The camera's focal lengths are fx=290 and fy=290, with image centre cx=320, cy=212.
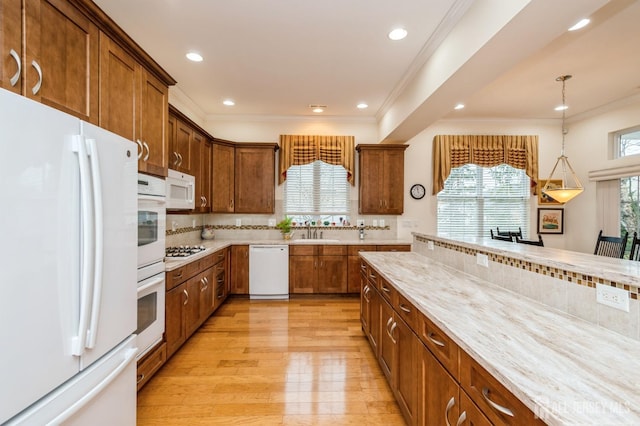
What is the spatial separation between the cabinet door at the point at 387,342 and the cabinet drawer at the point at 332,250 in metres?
2.21

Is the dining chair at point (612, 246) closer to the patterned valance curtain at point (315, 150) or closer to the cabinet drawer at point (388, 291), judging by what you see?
the cabinet drawer at point (388, 291)

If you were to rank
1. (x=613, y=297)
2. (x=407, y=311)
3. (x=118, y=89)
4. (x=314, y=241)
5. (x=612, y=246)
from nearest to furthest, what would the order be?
(x=613, y=297)
(x=407, y=311)
(x=118, y=89)
(x=612, y=246)
(x=314, y=241)

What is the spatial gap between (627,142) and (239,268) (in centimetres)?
616

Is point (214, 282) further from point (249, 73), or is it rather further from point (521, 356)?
point (521, 356)

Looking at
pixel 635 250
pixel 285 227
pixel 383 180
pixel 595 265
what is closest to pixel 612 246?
pixel 635 250

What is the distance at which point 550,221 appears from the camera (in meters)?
5.14

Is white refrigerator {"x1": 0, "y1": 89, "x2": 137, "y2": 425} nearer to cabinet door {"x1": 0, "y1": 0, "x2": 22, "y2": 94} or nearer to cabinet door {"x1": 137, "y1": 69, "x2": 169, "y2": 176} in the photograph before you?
cabinet door {"x1": 0, "y1": 0, "x2": 22, "y2": 94}

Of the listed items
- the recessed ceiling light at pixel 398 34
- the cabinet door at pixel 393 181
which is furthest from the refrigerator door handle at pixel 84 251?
the cabinet door at pixel 393 181

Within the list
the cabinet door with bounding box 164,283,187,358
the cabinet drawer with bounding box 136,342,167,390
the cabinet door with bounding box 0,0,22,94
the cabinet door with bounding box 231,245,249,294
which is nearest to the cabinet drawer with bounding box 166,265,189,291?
the cabinet door with bounding box 164,283,187,358

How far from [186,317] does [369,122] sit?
4035mm

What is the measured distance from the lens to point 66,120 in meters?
1.10

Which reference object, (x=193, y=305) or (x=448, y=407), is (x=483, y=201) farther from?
(x=193, y=305)

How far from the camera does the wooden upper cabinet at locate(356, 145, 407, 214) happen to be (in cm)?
478

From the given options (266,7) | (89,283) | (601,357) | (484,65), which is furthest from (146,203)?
(484,65)
